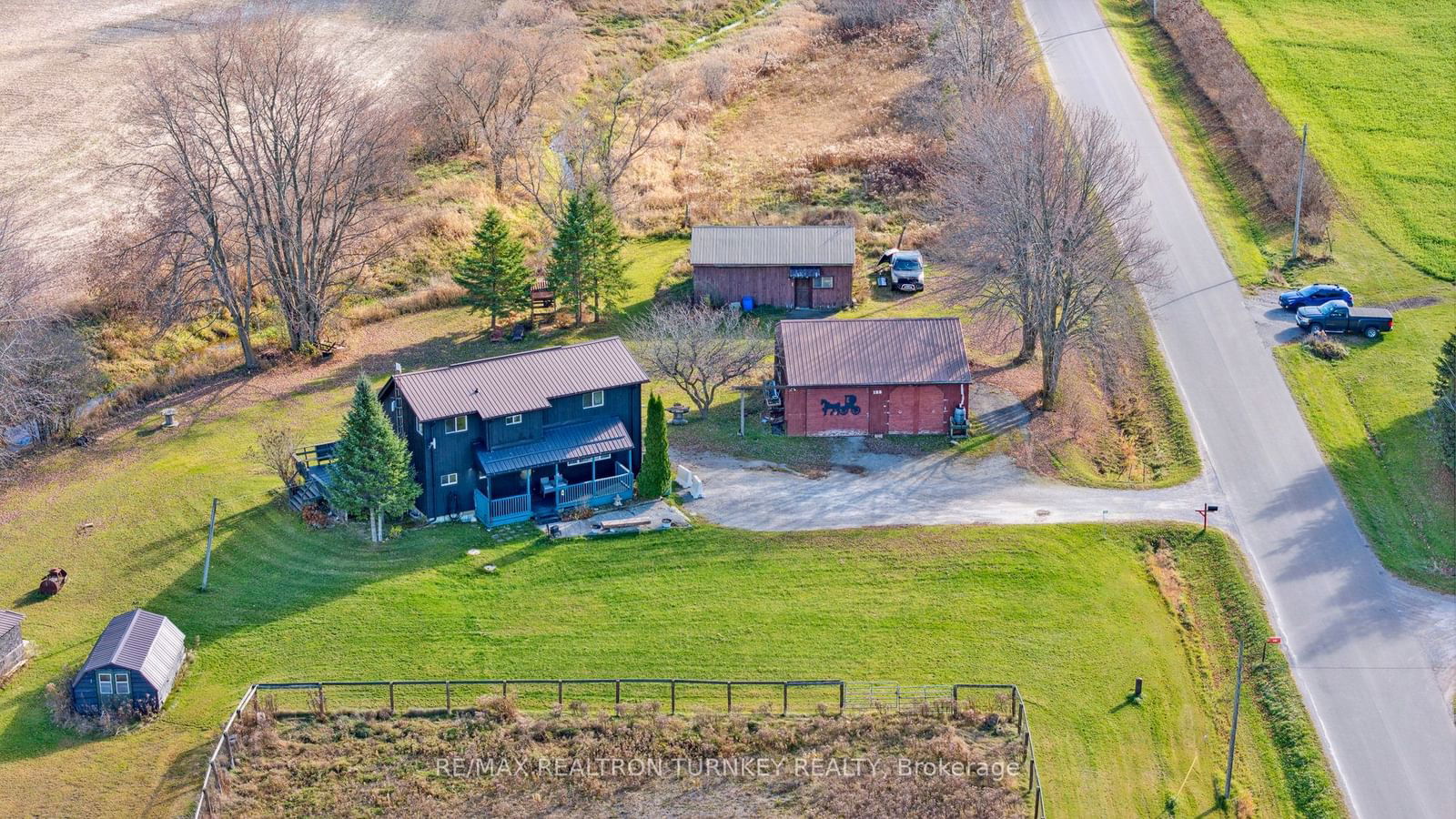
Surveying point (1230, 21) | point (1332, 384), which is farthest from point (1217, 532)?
point (1230, 21)

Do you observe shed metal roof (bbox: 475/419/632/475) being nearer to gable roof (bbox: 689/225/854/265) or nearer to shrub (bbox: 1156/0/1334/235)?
gable roof (bbox: 689/225/854/265)

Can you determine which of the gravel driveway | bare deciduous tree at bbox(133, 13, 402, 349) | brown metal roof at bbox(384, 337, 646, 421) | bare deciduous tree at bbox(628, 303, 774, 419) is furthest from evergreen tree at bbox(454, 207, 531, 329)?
the gravel driveway

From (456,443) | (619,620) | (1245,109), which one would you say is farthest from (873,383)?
(1245,109)

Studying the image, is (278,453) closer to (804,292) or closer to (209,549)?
(209,549)

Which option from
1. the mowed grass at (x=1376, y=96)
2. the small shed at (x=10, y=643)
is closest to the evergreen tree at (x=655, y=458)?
the small shed at (x=10, y=643)

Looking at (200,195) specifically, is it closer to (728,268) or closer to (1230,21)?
(728,268)
